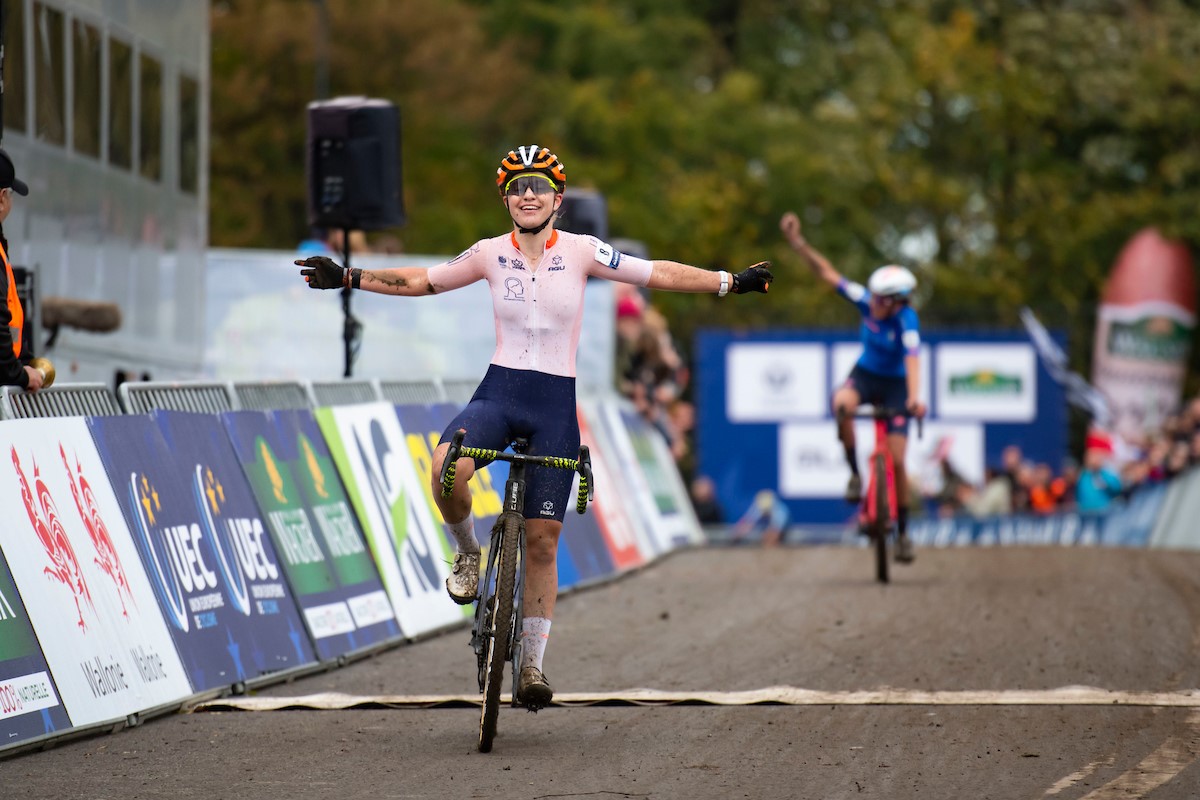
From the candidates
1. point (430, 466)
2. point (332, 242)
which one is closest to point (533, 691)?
point (430, 466)

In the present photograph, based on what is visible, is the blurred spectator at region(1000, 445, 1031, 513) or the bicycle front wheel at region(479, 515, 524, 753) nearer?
the bicycle front wheel at region(479, 515, 524, 753)

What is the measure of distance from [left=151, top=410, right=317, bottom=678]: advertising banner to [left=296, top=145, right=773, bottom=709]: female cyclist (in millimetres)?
1976

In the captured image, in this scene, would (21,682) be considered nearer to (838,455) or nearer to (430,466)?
(430,466)

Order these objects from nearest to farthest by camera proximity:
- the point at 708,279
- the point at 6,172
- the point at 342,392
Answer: the point at 708,279 → the point at 6,172 → the point at 342,392

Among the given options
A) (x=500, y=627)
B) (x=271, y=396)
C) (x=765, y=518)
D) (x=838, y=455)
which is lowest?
(x=765, y=518)

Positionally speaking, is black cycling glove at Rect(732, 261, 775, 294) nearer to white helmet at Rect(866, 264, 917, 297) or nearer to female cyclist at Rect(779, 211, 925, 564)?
female cyclist at Rect(779, 211, 925, 564)

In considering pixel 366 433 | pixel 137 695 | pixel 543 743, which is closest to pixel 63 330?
pixel 366 433

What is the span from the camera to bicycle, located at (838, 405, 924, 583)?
1565 centimetres

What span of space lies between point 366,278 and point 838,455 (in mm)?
23906

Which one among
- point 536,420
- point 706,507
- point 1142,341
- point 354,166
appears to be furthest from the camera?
point 1142,341

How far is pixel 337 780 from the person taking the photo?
7855 mm

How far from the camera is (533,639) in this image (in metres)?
8.98

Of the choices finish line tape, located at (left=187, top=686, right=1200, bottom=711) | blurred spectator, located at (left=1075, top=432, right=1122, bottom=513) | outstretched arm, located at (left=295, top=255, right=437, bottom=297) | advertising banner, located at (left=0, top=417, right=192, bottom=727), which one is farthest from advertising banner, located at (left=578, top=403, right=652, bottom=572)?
blurred spectator, located at (left=1075, top=432, right=1122, bottom=513)

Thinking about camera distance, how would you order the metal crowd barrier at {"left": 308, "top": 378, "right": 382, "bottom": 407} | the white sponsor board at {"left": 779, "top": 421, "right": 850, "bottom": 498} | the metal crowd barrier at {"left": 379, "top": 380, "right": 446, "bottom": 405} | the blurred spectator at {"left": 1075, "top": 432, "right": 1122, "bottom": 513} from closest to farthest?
the metal crowd barrier at {"left": 308, "top": 378, "right": 382, "bottom": 407} < the metal crowd barrier at {"left": 379, "top": 380, "right": 446, "bottom": 405} < the blurred spectator at {"left": 1075, "top": 432, "right": 1122, "bottom": 513} < the white sponsor board at {"left": 779, "top": 421, "right": 850, "bottom": 498}
